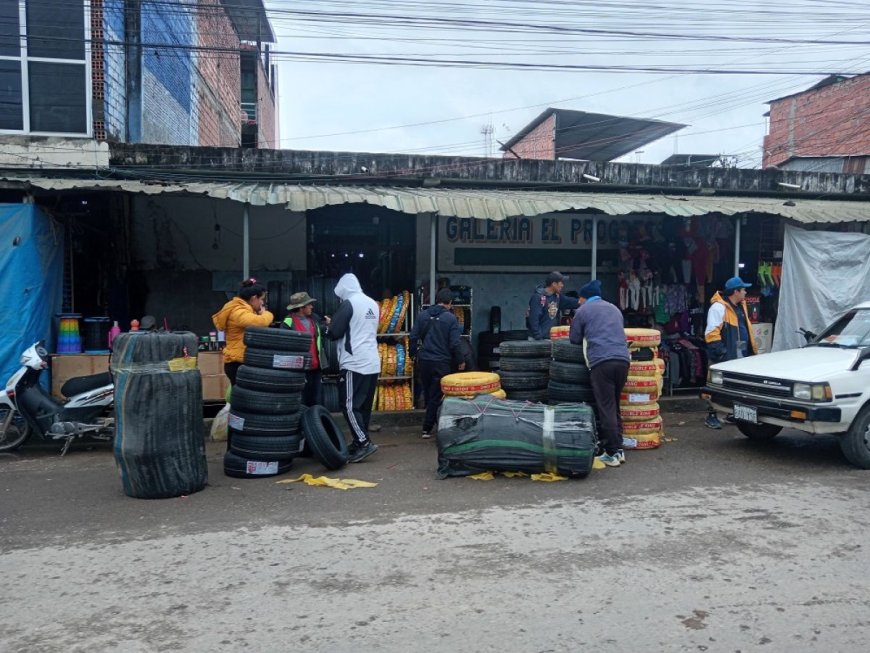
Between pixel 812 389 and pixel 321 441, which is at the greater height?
pixel 812 389

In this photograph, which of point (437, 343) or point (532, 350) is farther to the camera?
point (437, 343)

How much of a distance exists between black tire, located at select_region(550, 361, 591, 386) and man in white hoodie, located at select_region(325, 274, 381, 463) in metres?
2.02

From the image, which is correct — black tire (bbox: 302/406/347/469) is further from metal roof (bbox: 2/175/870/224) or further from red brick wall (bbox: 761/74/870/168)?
red brick wall (bbox: 761/74/870/168)

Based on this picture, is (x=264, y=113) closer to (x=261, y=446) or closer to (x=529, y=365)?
(x=529, y=365)

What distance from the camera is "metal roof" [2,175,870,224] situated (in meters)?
8.73

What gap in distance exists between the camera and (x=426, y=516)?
5.57 metres

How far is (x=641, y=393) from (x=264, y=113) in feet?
84.5

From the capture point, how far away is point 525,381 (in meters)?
7.93

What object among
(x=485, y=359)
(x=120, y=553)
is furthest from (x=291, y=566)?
(x=485, y=359)

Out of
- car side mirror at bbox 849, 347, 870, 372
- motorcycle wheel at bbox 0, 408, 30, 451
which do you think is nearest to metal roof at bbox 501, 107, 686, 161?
car side mirror at bbox 849, 347, 870, 372

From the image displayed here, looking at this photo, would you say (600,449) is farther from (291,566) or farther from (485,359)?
(485,359)

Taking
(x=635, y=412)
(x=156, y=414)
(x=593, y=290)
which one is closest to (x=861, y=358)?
(x=635, y=412)

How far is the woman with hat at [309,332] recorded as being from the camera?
7.61m

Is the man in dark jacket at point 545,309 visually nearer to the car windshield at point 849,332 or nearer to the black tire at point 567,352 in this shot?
the black tire at point 567,352
